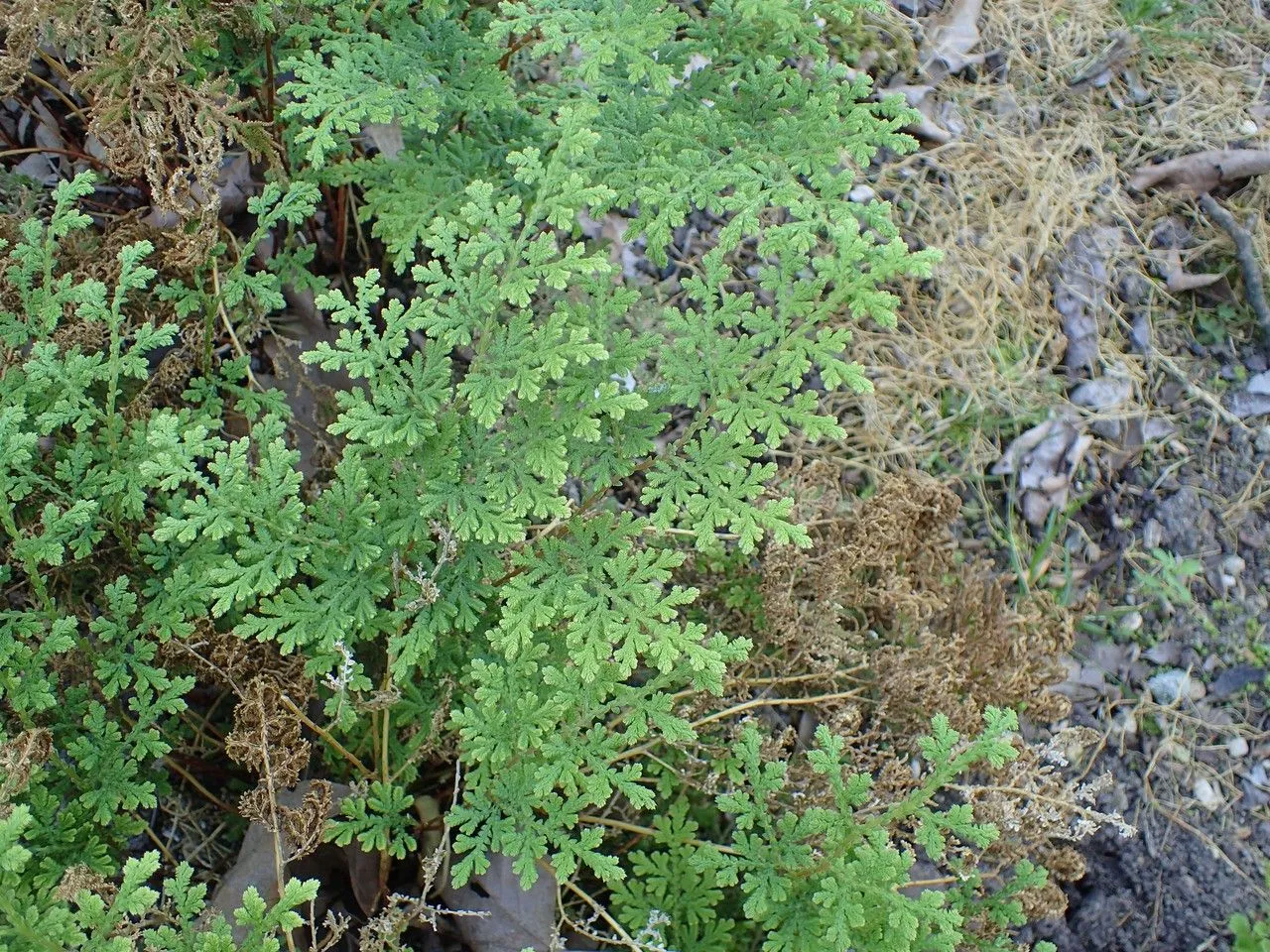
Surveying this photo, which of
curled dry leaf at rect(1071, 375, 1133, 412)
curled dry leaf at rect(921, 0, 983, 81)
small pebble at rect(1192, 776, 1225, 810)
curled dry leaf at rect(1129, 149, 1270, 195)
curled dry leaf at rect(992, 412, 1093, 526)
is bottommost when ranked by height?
small pebble at rect(1192, 776, 1225, 810)

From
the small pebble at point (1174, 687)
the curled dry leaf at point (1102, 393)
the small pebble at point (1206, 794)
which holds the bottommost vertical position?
the small pebble at point (1206, 794)

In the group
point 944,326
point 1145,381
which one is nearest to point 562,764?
point 944,326

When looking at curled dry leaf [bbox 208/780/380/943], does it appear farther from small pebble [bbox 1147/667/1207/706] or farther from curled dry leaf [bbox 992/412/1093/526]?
small pebble [bbox 1147/667/1207/706]

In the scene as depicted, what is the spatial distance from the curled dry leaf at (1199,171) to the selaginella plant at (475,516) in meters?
2.55

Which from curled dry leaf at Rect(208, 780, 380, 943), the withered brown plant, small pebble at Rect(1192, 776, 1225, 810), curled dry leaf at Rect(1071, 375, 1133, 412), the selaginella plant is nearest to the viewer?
the selaginella plant

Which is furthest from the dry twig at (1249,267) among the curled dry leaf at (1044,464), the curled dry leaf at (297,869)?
the curled dry leaf at (297,869)

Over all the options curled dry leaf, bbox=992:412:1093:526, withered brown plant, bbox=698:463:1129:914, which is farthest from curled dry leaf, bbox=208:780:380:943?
curled dry leaf, bbox=992:412:1093:526

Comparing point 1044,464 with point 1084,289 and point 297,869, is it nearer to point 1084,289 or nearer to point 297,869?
point 1084,289

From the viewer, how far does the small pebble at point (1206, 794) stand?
146 inches

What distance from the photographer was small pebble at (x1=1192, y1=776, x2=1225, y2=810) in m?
A: 3.70

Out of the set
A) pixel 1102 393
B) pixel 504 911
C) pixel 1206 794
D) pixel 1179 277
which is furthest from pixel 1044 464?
pixel 504 911

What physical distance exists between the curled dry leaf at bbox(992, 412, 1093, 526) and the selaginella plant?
1.71 meters

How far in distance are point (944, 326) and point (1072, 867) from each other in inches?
81.5

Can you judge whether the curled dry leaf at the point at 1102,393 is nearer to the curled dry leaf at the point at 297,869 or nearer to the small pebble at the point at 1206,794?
the small pebble at the point at 1206,794
